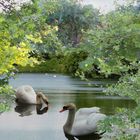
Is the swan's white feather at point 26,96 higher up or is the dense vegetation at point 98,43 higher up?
the dense vegetation at point 98,43

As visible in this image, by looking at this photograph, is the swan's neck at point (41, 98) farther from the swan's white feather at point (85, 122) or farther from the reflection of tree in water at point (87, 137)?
the reflection of tree in water at point (87, 137)


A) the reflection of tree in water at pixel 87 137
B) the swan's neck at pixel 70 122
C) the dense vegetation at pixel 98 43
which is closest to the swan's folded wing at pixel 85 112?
the swan's neck at pixel 70 122

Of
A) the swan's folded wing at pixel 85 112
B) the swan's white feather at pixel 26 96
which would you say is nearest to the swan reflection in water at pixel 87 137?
the swan's folded wing at pixel 85 112

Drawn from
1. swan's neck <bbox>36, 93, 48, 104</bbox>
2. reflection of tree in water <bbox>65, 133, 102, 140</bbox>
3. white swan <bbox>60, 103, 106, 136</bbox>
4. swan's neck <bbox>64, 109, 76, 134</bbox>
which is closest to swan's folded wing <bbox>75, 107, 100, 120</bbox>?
white swan <bbox>60, 103, 106, 136</bbox>

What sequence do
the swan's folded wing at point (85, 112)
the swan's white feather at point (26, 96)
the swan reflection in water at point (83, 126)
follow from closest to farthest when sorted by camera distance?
the swan reflection in water at point (83, 126) < the swan's folded wing at point (85, 112) < the swan's white feather at point (26, 96)

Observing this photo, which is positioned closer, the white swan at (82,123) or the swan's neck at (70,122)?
the white swan at (82,123)

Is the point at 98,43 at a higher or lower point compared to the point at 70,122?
higher

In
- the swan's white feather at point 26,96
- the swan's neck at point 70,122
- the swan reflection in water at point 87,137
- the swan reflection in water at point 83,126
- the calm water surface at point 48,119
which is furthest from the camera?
the swan's white feather at point 26,96

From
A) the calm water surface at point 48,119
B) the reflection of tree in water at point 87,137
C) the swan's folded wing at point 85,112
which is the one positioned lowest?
the reflection of tree in water at point 87,137

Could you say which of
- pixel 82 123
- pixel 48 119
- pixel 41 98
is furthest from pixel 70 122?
pixel 41 98

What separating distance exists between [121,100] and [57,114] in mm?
3681

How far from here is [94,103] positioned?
1606 centimetres

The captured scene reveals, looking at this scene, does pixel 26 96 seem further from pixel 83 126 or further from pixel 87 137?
pixel 87 137

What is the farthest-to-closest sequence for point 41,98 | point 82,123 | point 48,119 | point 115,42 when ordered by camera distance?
point 41,98 → point 48,119 → point 82,123 → point 115,42
